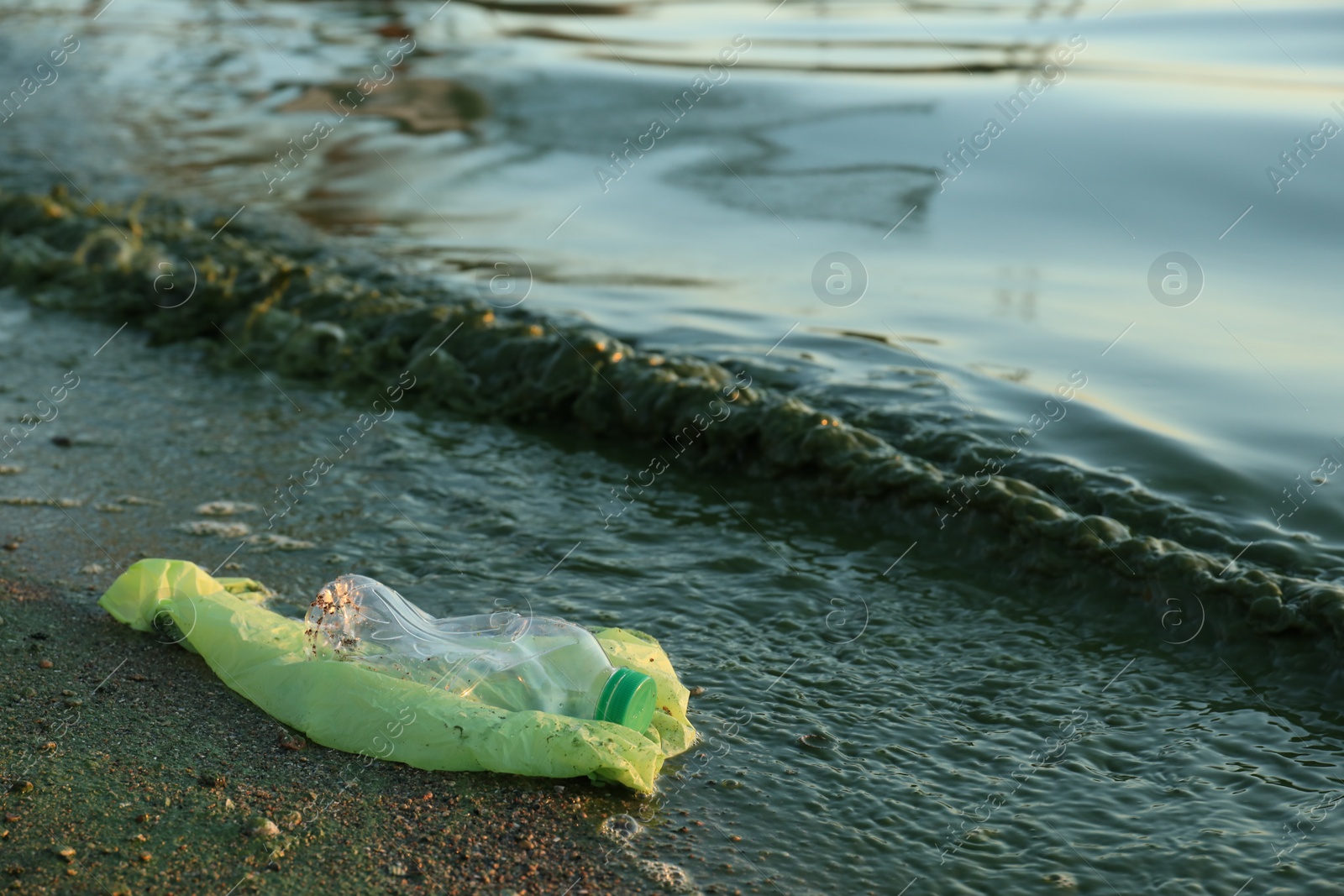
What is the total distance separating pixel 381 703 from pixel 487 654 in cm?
31

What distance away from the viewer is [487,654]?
120 inches

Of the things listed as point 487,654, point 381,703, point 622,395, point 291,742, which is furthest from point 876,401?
point 291,742

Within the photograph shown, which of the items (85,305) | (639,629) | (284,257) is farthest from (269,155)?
(639,629)

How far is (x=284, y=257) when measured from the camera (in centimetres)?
761

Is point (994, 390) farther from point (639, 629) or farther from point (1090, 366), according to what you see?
point (639, 629)

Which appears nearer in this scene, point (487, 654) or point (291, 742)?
point (291, 742)

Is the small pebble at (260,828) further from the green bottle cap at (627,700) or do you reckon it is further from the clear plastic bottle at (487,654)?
the green bottle cap at (627,700)

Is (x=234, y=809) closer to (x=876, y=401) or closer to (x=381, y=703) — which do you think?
(x=381, y=703)

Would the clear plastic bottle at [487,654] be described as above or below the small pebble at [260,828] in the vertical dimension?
above

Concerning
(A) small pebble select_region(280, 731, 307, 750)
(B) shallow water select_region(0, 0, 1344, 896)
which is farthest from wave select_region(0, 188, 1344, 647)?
(A) small pebble select_region(280, 731, 307, 750)

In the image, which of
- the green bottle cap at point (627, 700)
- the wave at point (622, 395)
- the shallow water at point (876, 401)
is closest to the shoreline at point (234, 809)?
the green bottle cap at point (627, 700)

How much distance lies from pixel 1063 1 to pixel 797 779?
37.1 ft

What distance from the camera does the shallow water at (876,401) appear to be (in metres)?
2.82

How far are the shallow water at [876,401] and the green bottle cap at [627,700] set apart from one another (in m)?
0.18
